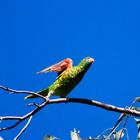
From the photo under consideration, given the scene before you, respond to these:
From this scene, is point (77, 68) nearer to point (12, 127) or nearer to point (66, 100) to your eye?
point (66, 100)

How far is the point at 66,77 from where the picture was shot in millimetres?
2277

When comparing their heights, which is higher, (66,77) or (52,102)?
(66,77)

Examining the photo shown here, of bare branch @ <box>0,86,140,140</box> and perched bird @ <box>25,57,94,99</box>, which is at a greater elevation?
perched bird @ <box>25,57,94,99</box>

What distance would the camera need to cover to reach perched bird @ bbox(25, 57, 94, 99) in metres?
2.25

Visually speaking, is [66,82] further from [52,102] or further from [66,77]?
[52,102]

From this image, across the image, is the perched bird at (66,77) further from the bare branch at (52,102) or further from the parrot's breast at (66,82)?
the bare branch at (52,102)

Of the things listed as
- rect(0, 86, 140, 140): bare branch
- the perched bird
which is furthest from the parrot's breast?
rect(0, 86, 140, 140): bare branch

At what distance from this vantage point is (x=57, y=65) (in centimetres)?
229

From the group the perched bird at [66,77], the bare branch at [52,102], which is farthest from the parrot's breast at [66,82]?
the bare branch at [52,102]

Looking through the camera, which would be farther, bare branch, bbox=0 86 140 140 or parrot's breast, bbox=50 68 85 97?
parrot's breast, bbox=50 68 85 97

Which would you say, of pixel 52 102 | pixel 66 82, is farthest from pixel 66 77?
pixel 52 102

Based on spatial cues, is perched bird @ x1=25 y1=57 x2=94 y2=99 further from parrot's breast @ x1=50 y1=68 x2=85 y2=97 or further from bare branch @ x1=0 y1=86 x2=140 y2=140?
bare branch @ x1=0 y1=86 x2=140 y2=140

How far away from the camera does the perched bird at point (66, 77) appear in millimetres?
2248

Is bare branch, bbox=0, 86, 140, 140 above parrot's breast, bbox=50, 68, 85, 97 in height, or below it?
below
